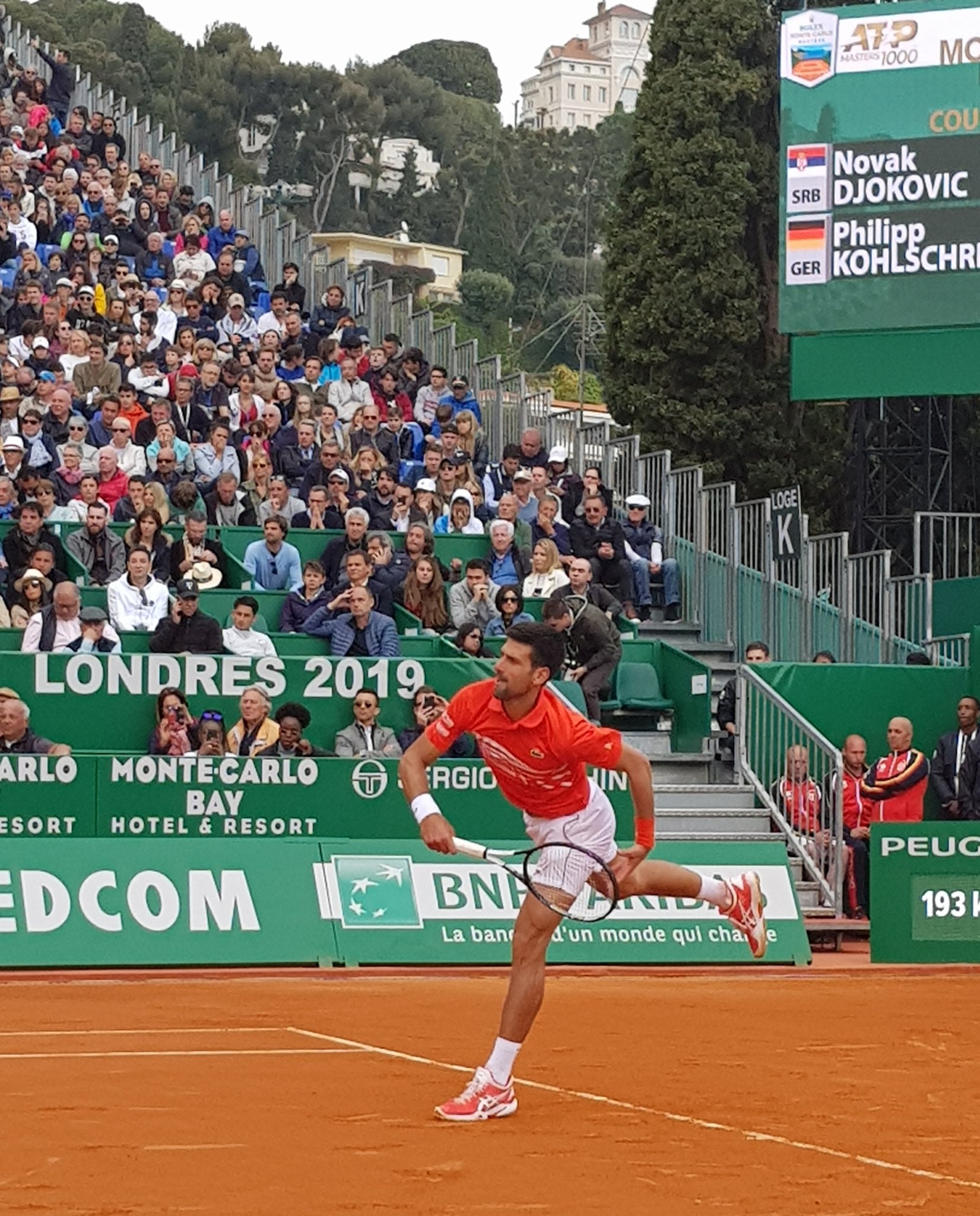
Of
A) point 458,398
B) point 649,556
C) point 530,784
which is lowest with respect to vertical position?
point 530,784

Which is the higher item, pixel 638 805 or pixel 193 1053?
pixel 638 805

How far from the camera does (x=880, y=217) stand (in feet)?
87.6

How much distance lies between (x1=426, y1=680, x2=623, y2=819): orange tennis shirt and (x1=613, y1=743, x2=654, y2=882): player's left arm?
64mm

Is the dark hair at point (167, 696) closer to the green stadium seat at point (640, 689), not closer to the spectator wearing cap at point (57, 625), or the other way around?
the spectator wearing cap at point (57, 625)

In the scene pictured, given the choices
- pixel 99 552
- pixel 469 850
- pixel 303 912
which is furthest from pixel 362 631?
Result: pixel 469 850

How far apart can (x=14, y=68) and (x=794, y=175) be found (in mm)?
14959

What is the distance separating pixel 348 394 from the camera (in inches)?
1046

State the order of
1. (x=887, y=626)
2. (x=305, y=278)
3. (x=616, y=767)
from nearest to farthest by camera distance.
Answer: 1. (x=616, y=767)
2. (x=887, y=626)
3. (x=305, y=278)

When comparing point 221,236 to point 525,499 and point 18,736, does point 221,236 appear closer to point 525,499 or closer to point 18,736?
point 525,499

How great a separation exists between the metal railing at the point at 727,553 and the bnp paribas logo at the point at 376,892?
784 centimetres

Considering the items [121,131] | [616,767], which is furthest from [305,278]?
[616,767]

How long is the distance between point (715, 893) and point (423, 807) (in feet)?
7.40

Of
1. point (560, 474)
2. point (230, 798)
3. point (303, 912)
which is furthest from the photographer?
point (560, 474)

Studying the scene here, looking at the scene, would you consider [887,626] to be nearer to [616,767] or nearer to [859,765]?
[859,765]
